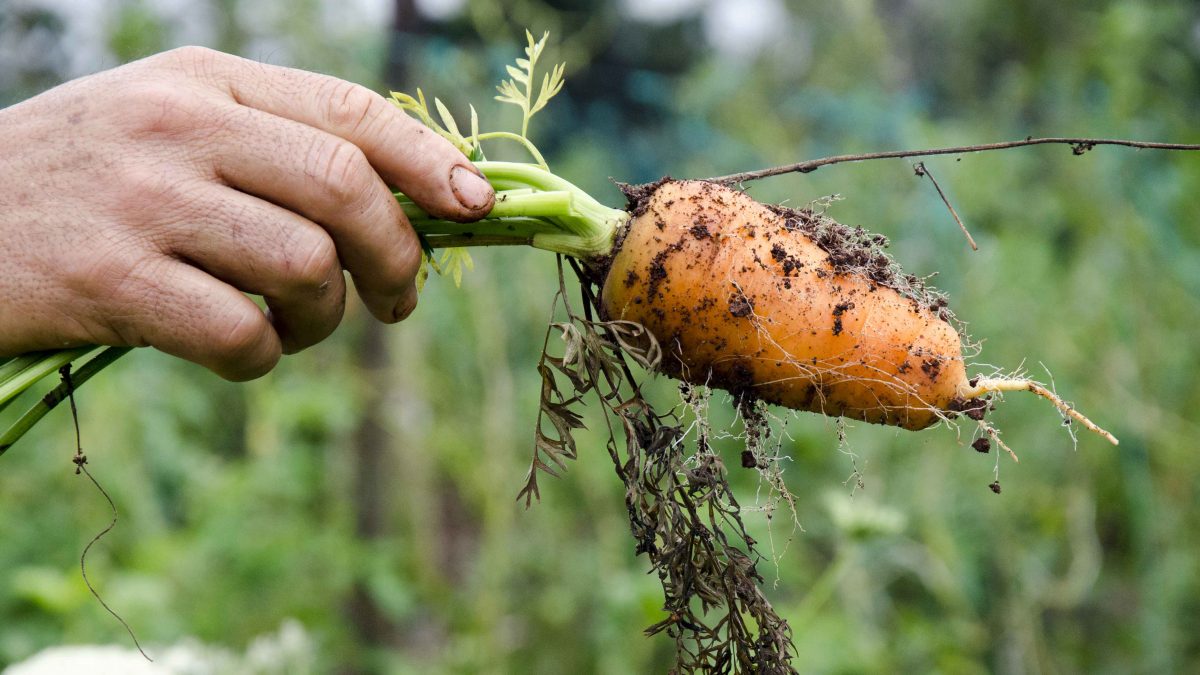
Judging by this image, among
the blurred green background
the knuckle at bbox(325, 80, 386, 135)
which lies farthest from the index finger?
the blurred green background

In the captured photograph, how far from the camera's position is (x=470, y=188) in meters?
1.27

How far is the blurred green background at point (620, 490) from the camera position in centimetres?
280

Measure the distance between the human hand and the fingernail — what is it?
10 centimetres

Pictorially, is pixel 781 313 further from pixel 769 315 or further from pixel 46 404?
pixel 46 404

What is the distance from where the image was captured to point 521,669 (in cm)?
285

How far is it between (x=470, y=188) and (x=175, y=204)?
36cm

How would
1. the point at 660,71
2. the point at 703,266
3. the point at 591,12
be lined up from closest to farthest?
the point at 703,266 → the point at 591,12 → the point at 660,71

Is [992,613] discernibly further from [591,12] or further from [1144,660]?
[591,12]

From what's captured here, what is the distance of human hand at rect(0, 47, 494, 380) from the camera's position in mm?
1141

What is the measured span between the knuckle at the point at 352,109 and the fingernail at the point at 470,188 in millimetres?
124

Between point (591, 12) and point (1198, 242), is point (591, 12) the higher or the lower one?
the higher one

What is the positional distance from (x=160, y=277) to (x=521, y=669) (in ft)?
6.66

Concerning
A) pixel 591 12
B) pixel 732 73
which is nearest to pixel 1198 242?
pixel 732 73

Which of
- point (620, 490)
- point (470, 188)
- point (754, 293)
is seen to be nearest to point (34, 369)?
point (470, 188)
